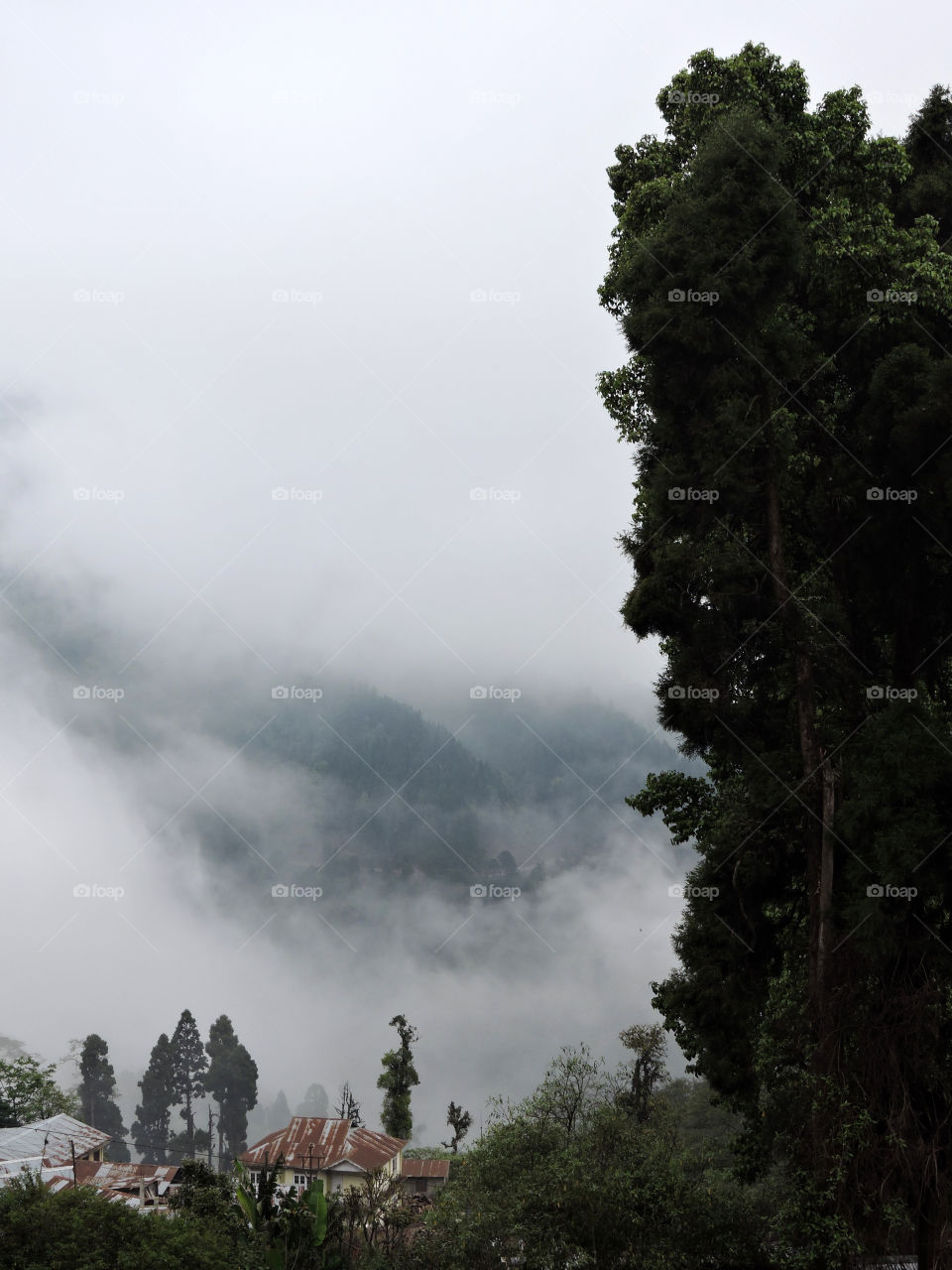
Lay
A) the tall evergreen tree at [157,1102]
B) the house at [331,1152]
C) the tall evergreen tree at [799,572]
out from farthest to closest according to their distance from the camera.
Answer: the tall evergreen tree at [157,1102], the house at [331,1152], the tall evergreen tree at [799,572]

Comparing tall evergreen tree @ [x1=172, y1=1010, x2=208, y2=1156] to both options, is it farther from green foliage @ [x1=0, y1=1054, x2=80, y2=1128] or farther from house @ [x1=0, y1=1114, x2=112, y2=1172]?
house @ [x1=0, y1=1114, x2=112, y2=1172]

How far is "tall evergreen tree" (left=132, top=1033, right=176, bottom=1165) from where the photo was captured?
9881 centimetres

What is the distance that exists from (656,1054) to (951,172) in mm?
28947

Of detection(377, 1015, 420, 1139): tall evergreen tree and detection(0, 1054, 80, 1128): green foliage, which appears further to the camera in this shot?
detection(377, 1015, 420, 1139): tall evergreen tree

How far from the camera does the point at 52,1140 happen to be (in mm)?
37375

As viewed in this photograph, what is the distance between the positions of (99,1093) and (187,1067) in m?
8.18

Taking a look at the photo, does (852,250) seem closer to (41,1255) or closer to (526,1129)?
(526,1129)

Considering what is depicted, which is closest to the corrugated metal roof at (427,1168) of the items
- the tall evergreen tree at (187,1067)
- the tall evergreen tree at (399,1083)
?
the tall evergreen tree at (399,1083)

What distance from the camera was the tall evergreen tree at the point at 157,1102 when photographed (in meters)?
98.8

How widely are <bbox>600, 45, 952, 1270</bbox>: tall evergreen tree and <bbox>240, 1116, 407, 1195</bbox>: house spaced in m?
32.8

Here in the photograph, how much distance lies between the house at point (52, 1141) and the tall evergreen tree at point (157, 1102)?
62.8m

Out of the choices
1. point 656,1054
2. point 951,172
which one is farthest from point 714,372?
point 656,1054

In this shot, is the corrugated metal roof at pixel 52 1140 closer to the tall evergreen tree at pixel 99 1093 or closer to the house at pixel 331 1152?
the house at pixel 331 1152

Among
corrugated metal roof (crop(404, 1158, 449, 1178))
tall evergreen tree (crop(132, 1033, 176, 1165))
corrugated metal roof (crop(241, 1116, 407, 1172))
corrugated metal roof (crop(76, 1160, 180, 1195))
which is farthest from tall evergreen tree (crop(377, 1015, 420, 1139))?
tall evergreen tree (crop(132, 1033, 176, 1165))
